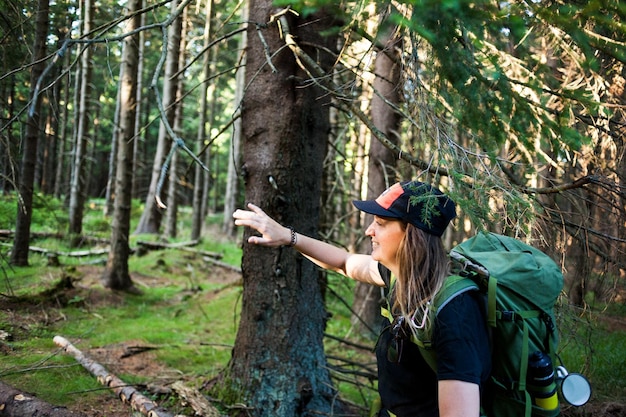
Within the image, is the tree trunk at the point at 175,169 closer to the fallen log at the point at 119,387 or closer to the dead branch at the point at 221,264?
the dead branch at the point at 221,264

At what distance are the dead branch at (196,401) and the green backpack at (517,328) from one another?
2.47m

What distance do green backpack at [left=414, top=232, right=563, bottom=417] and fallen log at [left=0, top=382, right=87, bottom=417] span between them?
2.76 metres

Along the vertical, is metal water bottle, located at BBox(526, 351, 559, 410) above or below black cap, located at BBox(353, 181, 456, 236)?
below

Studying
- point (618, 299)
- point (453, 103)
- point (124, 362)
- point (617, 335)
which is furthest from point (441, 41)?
point (124, 362)

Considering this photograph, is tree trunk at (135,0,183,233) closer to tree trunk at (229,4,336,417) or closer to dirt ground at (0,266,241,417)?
dirt ground at (0,266,241,417)

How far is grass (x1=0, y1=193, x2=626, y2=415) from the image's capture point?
4.28 metres

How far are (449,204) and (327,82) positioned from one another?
203cm

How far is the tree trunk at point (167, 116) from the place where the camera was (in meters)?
12.3

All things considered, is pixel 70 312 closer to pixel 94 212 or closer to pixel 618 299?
pixel 618 299

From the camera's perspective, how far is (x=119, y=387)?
4.54 meters

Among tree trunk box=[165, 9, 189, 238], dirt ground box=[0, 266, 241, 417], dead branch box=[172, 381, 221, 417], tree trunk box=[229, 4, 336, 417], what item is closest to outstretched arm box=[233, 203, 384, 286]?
tree trunk box=[229, 4, 336, 417]

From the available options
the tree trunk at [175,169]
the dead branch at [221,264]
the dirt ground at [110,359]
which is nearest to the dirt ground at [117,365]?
the dirt ground at [110,359]

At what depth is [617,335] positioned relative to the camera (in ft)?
16.0

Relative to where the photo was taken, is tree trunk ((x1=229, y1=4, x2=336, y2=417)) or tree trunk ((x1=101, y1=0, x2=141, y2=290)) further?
tree trunk ((x1=101, y1=0, x2=141, y2=290))
